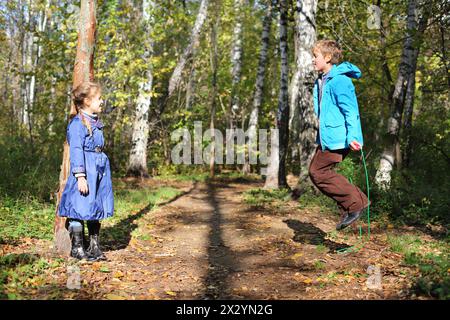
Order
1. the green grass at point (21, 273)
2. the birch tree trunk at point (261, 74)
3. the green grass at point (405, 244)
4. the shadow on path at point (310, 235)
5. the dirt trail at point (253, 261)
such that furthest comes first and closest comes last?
the birch tree trunk at point (261, 74), the shadow on path at point (310, 235), the green grass at point (405, 244), the dirt trail at point (253, 261), the green grass at point (21, 273)

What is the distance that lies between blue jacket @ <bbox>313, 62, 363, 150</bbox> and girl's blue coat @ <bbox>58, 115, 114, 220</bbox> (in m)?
2.47

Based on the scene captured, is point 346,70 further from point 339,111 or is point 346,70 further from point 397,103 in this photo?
point 397,103

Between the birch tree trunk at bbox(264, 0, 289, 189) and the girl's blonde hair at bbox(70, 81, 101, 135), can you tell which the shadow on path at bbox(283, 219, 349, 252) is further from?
the birch tree trunk at bbox(264, 0, 289, 189)

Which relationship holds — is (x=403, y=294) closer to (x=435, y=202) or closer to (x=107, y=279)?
(x=107, y=279)

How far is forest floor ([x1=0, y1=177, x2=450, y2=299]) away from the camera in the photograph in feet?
12.7

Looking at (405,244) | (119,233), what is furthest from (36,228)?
(405,244)

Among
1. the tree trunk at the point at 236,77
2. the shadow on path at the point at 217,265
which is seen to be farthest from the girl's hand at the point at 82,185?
the tree trunk at the point at 236,77

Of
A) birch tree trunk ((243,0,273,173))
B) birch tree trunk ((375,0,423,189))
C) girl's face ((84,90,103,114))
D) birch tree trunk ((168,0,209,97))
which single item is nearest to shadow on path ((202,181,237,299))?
girl's face ((84,90,103,114))

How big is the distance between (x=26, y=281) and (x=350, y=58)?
14.7 m

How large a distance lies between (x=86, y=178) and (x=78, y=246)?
2.59ft

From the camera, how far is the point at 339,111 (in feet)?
15.4

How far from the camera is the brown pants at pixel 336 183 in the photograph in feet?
15.4

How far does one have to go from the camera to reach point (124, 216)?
25.7ft

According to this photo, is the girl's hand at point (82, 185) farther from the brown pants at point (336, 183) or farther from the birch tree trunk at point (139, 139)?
the birch tree trunk at point (139, 139)
